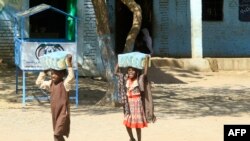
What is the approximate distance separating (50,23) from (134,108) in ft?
33.0

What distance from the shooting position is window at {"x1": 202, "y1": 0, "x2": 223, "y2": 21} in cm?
2078

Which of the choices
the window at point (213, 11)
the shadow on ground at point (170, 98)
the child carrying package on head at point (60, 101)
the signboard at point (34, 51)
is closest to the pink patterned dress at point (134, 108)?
the child carrying package on head at point (60, 101)

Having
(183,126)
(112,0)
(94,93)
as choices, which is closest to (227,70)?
(112,0)

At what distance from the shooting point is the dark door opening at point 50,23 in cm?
1661

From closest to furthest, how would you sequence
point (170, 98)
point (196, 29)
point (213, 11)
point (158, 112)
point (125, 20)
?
point (158, 112) → point (170, 98) → point (196, 29) → point (125, 20) → point (213, 11)

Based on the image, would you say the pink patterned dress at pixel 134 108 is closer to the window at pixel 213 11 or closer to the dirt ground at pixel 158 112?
the dirt ground at pixel 158 112

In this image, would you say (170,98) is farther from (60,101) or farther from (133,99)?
(60,101)

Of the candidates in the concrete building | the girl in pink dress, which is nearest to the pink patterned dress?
the girl in pink dress

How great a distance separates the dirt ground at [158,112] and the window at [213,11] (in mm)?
4506

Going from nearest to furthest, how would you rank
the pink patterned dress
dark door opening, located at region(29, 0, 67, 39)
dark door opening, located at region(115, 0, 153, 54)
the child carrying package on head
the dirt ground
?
the child carrying package on head, the pink patterned dress, the dirt ground, dark door opening, located at region(29, 0, 67, 39), dark door opening, located at region(115, 0, 153, 54)

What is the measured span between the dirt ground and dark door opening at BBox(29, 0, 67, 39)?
1.87m

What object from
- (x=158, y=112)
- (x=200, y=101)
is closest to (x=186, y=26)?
(x=200, y=101)

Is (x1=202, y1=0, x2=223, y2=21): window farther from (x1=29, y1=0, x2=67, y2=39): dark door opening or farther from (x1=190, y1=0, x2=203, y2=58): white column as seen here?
(x1=29, y1=0, x2=67, y2=39): dark door opening

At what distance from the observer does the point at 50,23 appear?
17.1 meters
